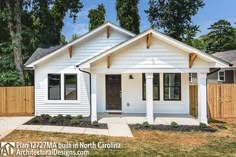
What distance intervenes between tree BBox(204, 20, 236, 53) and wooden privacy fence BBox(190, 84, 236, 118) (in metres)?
36.7

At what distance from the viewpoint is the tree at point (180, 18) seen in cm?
3169

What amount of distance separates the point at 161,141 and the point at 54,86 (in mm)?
8078

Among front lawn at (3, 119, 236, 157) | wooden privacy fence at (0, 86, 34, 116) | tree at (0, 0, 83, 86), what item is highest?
tree at (0, 0, 83, 86)

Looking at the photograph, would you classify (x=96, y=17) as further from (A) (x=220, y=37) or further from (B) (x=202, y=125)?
(A) (x=220, y=37)

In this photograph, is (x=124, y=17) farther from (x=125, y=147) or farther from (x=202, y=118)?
(x=125, y=147)

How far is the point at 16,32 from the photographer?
2050 cm

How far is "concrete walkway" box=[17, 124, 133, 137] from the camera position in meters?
10.7

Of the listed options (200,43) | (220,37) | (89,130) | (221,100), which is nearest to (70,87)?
(89,130)

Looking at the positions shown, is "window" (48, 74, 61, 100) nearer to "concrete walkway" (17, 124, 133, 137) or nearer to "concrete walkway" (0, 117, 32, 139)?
"concrete walkway" (0, 117, 32, 139)

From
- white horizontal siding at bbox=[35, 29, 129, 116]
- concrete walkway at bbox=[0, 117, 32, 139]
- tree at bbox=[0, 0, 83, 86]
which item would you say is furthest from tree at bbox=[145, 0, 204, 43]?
concrete walkway at bbox=[0, 117, 32, 139]

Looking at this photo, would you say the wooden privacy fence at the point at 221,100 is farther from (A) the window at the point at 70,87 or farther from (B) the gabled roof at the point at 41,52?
(B) the gabled roof at the point at 41,52

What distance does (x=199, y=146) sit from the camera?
8953mm

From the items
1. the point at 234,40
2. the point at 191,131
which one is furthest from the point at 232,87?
the point at 234,40

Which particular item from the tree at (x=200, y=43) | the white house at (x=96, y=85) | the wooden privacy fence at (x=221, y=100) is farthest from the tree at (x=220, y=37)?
the white house at (x=96, y=85)
